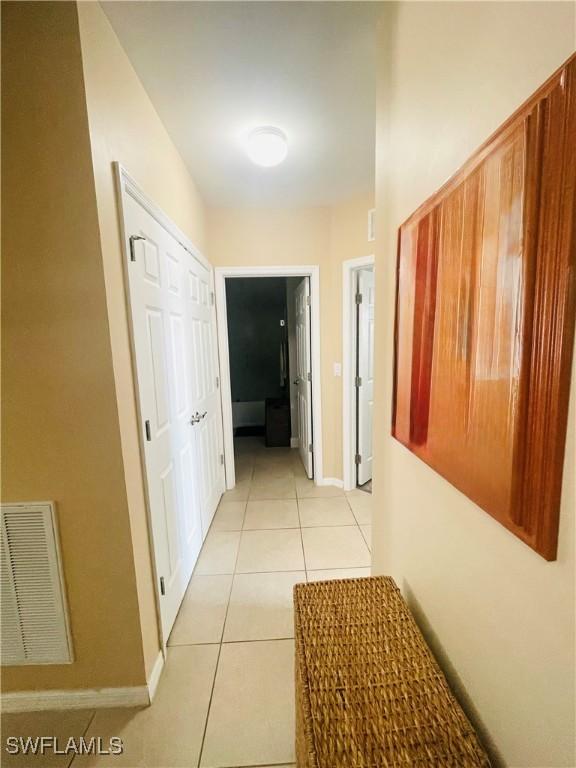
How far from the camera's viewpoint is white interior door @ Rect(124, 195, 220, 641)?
1.30 metres

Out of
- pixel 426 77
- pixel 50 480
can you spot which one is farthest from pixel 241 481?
pixel 426 77

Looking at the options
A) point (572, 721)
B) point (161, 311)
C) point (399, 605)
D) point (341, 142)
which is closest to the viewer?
point (572, 721)

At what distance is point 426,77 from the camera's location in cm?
86

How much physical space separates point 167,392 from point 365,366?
6.04 ft

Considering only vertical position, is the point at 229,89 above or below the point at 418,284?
above

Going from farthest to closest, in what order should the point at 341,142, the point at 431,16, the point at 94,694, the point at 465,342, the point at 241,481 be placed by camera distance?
1. the point at 241,481
2. the point at 341,142
3. the point at 94,694
4. the point at 431,16
5. the point at 465,342

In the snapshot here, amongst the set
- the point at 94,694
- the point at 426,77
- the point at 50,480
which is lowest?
the point at 94,694

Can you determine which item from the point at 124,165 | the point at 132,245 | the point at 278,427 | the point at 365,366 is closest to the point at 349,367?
the point at 365,366

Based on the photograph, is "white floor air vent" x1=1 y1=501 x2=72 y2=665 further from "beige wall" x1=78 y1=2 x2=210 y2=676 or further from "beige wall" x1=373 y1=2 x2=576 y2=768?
"beige wall" x1=373 y1=2 x2=576 y2=768

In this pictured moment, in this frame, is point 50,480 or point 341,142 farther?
point 341,142

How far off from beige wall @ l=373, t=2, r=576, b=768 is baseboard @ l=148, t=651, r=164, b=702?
1078 millimetres

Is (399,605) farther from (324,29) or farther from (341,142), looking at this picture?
(341,142)

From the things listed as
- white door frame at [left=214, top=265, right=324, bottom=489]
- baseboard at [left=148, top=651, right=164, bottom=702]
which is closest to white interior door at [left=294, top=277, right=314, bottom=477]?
white door frame at [left=214, top=265, right=324, bottom=489]

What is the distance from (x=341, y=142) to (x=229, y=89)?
28.6 inches
